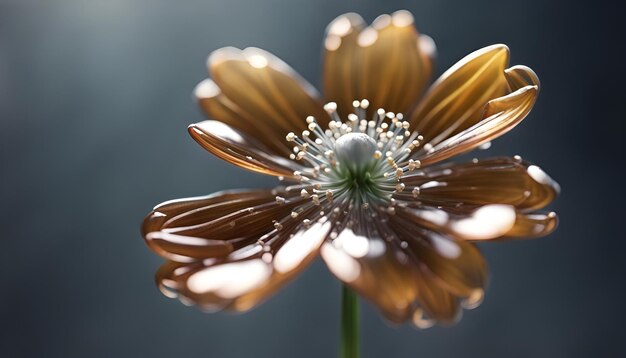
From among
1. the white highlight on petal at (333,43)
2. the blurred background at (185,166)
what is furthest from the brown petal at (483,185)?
the blurred background at (185,166)

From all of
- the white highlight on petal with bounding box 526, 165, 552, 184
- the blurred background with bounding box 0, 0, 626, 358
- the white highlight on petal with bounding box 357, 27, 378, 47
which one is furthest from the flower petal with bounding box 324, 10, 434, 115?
the blurred background with bounding box 0, 0, 626, 358

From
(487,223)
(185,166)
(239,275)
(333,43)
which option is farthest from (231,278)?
(185,166)

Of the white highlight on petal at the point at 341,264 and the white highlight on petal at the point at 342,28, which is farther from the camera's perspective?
the white highlight on petal at the point at 342,28

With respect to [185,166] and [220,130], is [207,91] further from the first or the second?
[185,166]

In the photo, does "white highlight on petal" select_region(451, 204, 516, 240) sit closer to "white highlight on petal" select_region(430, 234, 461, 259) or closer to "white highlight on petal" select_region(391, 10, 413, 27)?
"white highlight on petal" select_region(430, 234, 461, 259)

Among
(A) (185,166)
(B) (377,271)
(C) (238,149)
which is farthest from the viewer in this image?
(A) (185,166)

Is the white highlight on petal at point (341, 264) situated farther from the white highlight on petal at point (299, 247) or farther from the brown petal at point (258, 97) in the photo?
the brown petal at point (258, 97)
